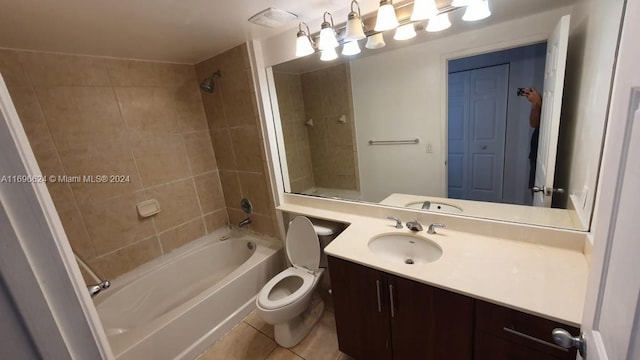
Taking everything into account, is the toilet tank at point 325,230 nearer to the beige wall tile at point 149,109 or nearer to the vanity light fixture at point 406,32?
the vanity light fixture at point 406,32

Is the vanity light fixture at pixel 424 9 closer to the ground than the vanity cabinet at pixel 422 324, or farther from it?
farther from it

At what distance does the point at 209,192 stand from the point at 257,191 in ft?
1.90

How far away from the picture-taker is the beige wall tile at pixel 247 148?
2.11 m

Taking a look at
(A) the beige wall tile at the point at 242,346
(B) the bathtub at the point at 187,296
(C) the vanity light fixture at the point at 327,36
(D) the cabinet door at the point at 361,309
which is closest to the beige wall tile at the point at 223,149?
(B) the bathtub at the point at 187,296

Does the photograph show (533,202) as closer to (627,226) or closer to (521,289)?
(521,289)

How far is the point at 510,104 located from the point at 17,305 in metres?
1.78

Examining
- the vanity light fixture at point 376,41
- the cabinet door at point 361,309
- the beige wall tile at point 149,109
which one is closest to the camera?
the cabinet door at point 361,309

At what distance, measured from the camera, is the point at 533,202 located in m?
1.34

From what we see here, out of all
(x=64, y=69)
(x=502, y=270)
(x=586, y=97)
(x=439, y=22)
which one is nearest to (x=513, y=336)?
(x=502, y=270)

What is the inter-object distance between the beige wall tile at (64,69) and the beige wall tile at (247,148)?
968 mm

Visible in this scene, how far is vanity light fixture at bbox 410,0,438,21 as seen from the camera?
1157mm

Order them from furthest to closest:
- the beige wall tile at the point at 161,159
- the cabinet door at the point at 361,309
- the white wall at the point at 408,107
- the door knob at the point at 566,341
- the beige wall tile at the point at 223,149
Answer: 1. the beige wall tile at the point at 223,149
2. the beige wall tile at the point at 161,159
3. the white wall at the point at 408,107
4. the cabinet door at the point at 361,309
5. the door knob at the point at 566,341

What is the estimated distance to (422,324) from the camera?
3.77 ft

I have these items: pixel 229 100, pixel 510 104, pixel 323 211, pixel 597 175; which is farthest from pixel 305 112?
pixel 597 175
